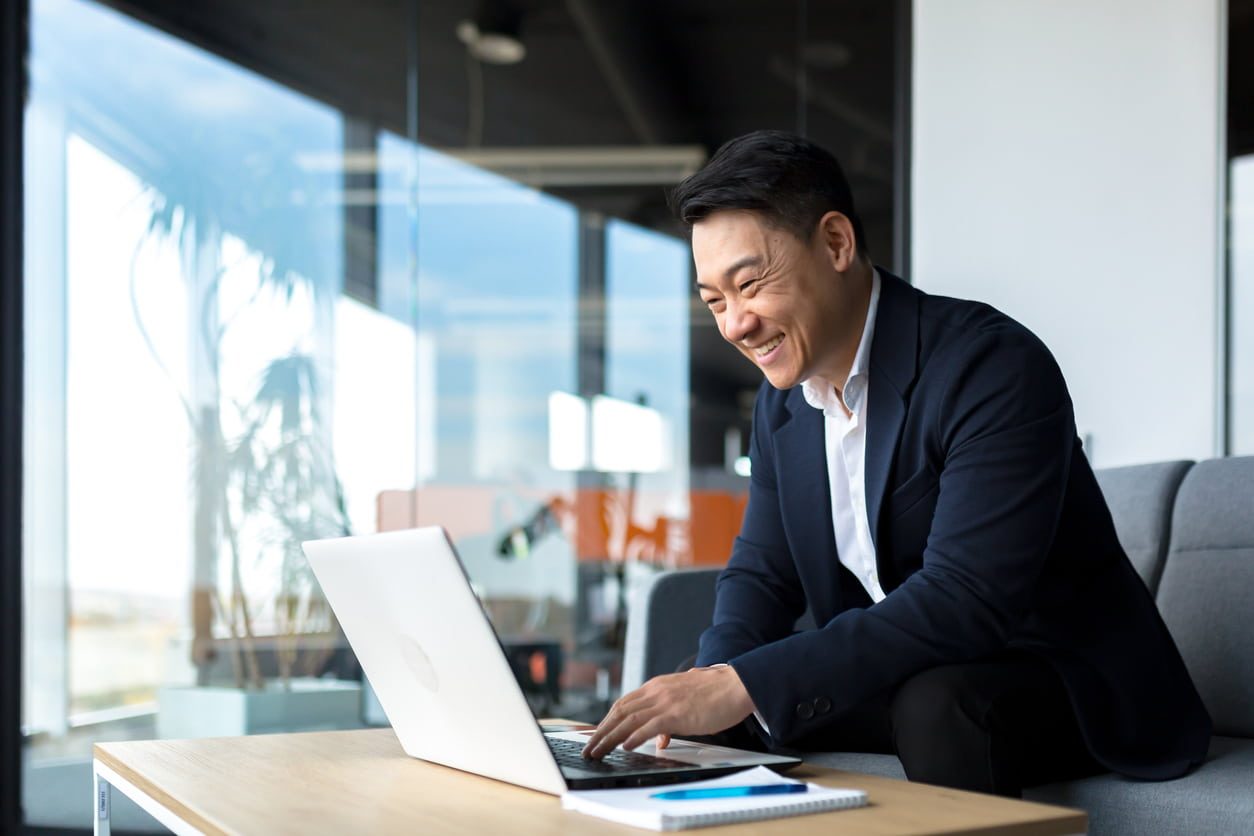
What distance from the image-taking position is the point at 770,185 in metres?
1.63

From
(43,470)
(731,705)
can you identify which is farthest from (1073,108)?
(43,470)

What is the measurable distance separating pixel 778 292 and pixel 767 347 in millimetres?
85

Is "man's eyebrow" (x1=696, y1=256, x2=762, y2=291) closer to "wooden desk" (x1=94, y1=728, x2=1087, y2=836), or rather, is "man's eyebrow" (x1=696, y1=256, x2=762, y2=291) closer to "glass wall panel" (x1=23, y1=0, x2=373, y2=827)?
"wooden desk" (x1=94, y1=728, x2=1087, y2=836)

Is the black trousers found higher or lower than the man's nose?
lower

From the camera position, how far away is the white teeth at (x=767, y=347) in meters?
1.71

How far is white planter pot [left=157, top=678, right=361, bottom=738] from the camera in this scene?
150 inches

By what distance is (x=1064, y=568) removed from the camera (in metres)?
1.68

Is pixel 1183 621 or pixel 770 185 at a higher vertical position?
pixel 770 185

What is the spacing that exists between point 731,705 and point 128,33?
10.7 feet

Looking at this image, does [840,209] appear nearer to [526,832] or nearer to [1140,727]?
[1140,727]

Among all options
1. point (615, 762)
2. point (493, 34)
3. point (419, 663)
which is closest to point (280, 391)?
point (493, 34)

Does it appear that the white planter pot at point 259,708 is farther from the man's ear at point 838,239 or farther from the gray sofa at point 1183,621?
the man's ear at point 838,239

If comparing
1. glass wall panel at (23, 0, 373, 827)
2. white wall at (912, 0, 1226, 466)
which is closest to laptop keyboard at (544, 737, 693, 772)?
white wall at (912, 0, 1226, 466)

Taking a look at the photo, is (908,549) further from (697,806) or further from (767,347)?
(697,806)
